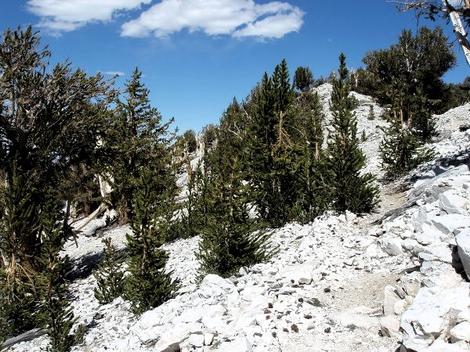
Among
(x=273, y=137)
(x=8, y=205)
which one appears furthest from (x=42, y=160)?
(x=273, y=137)

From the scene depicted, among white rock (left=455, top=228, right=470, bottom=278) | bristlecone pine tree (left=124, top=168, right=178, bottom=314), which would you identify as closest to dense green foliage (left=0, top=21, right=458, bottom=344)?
bristlecone pine tree (left=124, top=168, right=178, bottom=314)

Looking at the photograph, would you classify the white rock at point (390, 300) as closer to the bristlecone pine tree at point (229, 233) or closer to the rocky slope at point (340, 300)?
the rocky slope at point (340, 300)

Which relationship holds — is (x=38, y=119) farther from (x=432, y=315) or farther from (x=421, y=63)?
(x=421, y=63)

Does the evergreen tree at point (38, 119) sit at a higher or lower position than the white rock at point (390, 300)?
higher

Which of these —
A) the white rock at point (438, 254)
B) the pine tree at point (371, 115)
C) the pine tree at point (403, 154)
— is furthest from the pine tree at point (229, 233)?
the pine tree at point (371, 115)

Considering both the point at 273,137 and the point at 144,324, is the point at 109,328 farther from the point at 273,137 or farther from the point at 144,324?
the point at 273,137

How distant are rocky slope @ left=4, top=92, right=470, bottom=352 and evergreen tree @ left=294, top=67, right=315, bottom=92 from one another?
63787mm

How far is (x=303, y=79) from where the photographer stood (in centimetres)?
7531

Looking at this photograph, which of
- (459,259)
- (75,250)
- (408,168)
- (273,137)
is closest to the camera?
(459,259)

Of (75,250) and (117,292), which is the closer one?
(117,292)

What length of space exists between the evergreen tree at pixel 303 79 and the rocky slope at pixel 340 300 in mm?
63787

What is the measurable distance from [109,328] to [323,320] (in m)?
6.62

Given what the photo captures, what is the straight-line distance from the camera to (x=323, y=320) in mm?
7691

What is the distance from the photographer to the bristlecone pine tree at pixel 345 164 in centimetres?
1602
